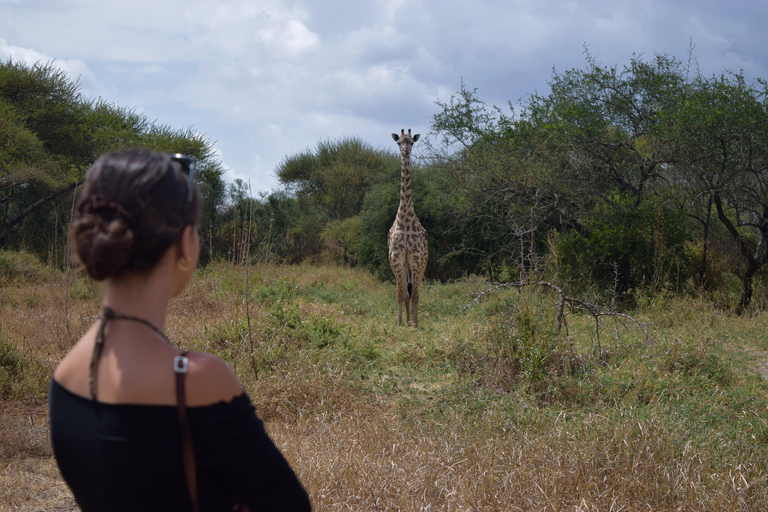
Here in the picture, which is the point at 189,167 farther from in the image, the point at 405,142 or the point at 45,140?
the point at 45,140

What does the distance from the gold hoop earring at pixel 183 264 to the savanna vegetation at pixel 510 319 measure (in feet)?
4.33

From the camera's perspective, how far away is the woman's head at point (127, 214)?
1.06m

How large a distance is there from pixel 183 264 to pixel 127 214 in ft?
0.49

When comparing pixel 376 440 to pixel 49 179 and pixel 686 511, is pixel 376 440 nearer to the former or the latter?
pixel 686 511

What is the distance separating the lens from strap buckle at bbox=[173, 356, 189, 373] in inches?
42.0

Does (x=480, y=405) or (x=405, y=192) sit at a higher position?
(x=405, y=192)

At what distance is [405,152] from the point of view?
9969mm

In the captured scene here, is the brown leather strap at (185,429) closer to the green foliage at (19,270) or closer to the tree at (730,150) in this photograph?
the tree at (730,150)

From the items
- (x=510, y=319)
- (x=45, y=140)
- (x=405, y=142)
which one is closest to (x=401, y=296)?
(x=405, y=142)

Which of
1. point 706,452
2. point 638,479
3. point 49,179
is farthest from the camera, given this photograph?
point 49,179

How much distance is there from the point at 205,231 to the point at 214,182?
180 centimetres

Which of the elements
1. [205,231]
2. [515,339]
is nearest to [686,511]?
[515,339]

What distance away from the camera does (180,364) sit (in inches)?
42.2

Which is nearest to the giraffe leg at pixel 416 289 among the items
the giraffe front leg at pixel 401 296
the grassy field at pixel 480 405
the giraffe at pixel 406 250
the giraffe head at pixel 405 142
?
the giraffe at pixel 406 250
